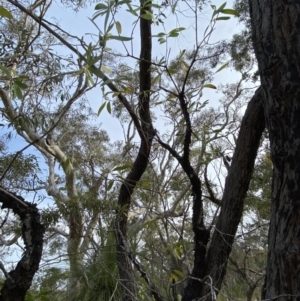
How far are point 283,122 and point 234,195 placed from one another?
99cm

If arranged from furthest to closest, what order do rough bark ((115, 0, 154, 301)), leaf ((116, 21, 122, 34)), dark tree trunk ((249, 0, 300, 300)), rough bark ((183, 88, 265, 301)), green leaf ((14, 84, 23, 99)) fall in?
rough bark ((115, 0, 154, 301)), rough bark ((183, 88, 265, 301)), leaf ((116, 21, 122, 34)), green leaf ((14, 84, 23, 99)), dark tree trunk ((249, 0, 300, 300))

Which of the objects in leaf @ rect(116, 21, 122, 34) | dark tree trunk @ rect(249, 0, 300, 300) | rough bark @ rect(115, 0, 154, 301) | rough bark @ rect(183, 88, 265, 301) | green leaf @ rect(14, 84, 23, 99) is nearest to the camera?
dark tree trunk @ rect(249, 0, 300, 300)

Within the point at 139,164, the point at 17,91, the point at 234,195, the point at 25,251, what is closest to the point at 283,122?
the point at 17,91

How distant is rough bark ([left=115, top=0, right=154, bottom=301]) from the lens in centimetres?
219

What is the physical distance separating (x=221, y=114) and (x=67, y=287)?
338 cm

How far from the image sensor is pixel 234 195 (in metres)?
1.97

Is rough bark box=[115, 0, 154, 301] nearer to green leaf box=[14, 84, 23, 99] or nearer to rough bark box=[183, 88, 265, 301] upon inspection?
rough bark box=[183, 88, 265, 301]

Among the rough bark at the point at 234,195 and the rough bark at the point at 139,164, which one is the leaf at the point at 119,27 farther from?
the rough bark at the point at 234,195

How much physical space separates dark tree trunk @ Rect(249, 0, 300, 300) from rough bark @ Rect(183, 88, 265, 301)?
2.77 ft

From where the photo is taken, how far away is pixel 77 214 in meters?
3.37

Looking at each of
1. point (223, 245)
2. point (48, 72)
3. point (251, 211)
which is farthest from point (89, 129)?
point (223, 245)

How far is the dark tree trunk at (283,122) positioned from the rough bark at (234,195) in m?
0.84

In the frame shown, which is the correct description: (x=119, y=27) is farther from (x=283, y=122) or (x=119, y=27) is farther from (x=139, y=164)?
(x=139, y=164)

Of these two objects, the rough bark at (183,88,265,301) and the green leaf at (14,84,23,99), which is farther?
the rough bark at (183,88,265,301)
